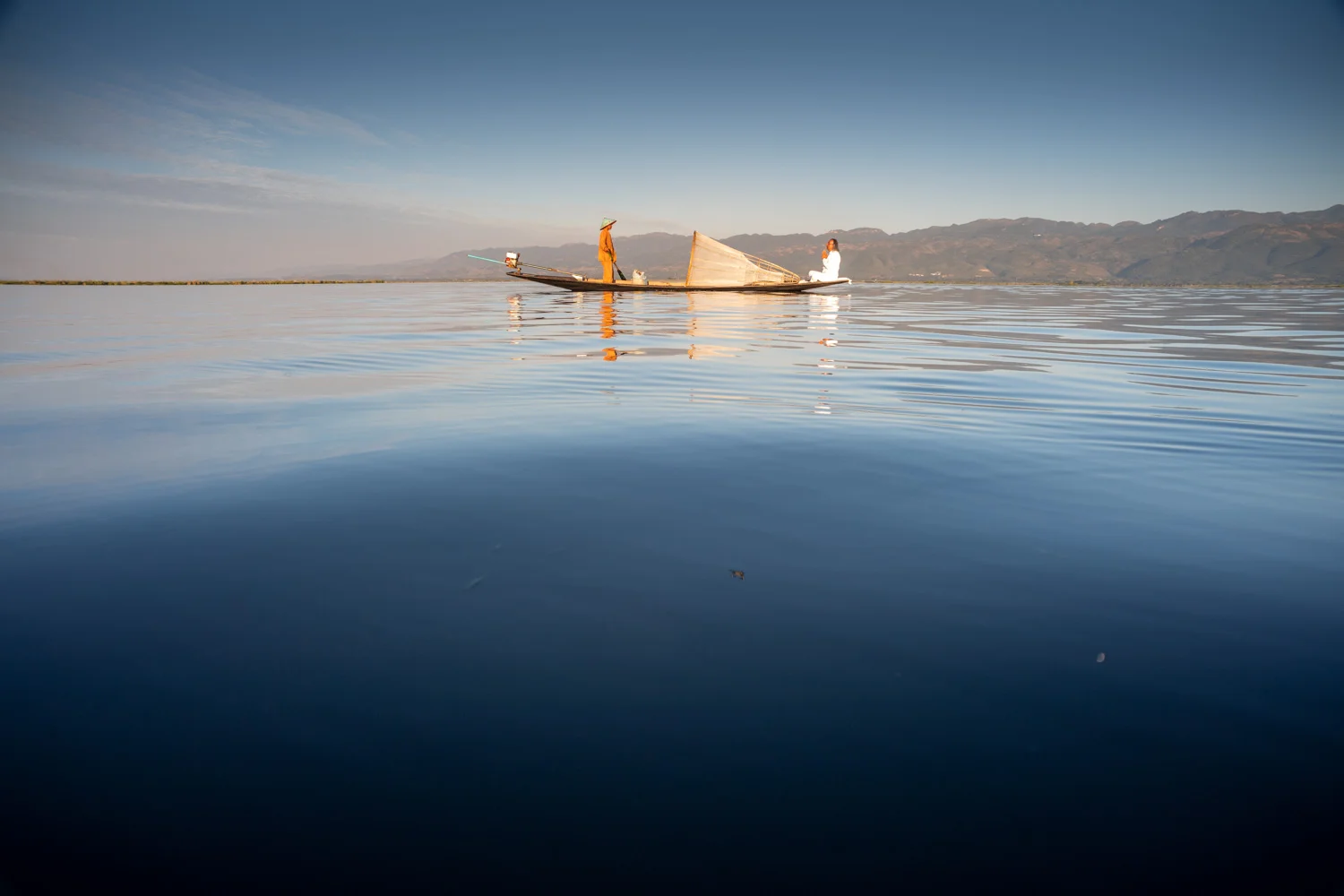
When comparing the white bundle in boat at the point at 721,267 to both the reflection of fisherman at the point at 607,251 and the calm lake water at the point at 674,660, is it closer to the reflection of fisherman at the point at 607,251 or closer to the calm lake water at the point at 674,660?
the reflection of fisherman at the point at 607,251

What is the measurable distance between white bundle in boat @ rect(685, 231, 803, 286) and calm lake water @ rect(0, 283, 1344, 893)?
56533mm

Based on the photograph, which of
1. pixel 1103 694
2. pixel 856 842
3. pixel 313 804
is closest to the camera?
pixel 856 842

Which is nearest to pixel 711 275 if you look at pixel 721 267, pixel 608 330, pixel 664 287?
pixel 721 267

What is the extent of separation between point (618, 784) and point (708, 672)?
0.82 meters

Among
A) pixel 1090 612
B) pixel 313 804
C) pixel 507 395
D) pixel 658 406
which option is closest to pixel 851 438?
pixel 658 406

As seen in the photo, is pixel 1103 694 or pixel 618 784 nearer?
pixel 618 784

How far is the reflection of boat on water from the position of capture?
2237 inches

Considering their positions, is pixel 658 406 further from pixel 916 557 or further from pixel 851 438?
pixel 916 557

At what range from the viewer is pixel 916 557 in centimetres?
446

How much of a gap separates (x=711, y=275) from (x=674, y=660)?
63.0m

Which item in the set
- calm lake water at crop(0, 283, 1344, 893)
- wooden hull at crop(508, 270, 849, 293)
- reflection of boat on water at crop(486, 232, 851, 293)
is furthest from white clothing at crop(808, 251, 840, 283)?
calm lake water at crop(0, 283, 1344, 893)

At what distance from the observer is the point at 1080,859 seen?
6.95 feet

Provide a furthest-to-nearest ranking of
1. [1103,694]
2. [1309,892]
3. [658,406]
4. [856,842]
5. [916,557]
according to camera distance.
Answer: [658,406], [916,557], [1103,694], [856,842], [1309,892]

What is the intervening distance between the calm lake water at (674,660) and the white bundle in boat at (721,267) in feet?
185
